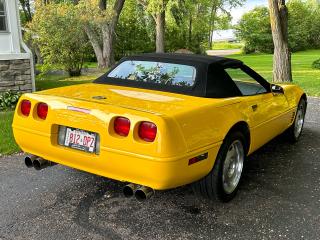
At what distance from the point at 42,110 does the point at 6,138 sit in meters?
2.73

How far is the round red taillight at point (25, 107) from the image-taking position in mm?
3656

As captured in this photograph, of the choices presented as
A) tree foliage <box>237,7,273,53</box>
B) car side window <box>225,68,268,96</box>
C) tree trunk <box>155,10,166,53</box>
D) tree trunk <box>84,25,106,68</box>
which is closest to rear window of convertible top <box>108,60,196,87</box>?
car side window <box>225,68,268,96</box>

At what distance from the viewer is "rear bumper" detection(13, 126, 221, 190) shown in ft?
9.65

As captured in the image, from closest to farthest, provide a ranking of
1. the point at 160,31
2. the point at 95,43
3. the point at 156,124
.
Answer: the point at 156,124 < the point at 95,43 < the point at 160,31

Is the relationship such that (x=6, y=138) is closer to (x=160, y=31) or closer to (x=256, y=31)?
(x=160, y=31)

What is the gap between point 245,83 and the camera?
4.55 meters

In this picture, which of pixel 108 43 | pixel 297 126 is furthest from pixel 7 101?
pixel 108 43

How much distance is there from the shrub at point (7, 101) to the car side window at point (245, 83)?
584 centimetres

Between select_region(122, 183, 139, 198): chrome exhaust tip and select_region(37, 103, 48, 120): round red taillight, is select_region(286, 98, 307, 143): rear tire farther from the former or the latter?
select_region(37, 103, 48, 120): round red taillight

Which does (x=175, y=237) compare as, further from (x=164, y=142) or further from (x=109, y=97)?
(x=109, y=97)

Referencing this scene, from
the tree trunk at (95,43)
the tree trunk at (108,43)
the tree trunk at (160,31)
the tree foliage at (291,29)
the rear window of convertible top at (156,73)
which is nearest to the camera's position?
the rear window of convertible top at (156,73)

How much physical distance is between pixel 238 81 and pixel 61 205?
7.58 feet

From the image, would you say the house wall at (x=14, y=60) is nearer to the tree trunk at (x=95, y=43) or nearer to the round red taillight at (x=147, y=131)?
the round red taillight at (x=147, y=131)

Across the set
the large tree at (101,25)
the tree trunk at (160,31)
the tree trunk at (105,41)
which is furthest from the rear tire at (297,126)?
the tree trunk at (160,31)
